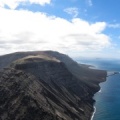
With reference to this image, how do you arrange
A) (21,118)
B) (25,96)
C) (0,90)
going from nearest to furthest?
(21,118) < (25,96) < (0,90)

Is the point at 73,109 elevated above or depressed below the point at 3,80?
below

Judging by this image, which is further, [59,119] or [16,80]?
[16,80]

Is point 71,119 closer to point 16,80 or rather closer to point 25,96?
point 25,96

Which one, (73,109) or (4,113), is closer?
(4,113)

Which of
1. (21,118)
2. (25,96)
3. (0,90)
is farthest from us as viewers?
(0,90)

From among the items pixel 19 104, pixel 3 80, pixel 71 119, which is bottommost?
pixel 71 119

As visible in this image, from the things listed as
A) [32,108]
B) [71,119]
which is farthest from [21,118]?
[71,119]

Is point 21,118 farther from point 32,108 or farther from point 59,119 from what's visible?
point 59,119

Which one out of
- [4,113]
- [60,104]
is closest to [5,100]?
[4,113]

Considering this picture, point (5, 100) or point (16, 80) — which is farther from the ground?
point (16, 80)
